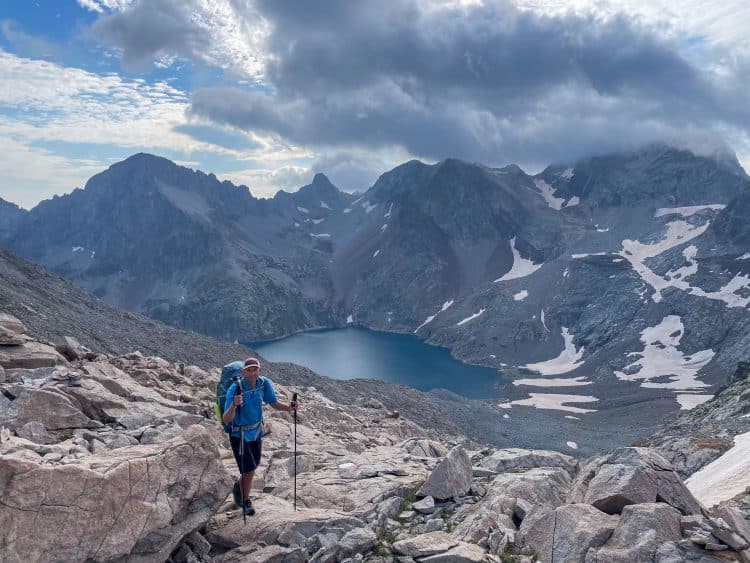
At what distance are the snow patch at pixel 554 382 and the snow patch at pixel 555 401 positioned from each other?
1151cm

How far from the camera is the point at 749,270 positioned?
488 ft

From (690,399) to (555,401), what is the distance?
23963 millimetres

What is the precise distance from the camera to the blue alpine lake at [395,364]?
137750 millimetres

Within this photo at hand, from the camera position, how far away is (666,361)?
437ft

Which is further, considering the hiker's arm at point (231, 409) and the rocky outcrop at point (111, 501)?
the hiker's arm at point (231, 409)

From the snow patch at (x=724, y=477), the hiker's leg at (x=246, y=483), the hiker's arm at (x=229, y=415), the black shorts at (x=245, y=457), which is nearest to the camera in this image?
the hiker's arm at (x=229, y=415)

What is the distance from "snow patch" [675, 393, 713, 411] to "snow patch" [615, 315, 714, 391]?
837 centimetres

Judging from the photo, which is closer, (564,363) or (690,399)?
(690,399)

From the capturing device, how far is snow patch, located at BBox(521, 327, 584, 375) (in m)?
150

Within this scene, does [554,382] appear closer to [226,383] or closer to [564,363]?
[564,363]

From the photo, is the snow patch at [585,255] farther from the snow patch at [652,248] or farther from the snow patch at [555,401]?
the snow patch at [555,401]

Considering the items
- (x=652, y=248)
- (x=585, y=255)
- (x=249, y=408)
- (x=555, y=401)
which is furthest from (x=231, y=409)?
(x=652, y=248)

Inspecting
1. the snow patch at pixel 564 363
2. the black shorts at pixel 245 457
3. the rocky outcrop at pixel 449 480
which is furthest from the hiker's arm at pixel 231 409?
the snow patch at pixel 564 363

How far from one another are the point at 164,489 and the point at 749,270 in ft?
564
